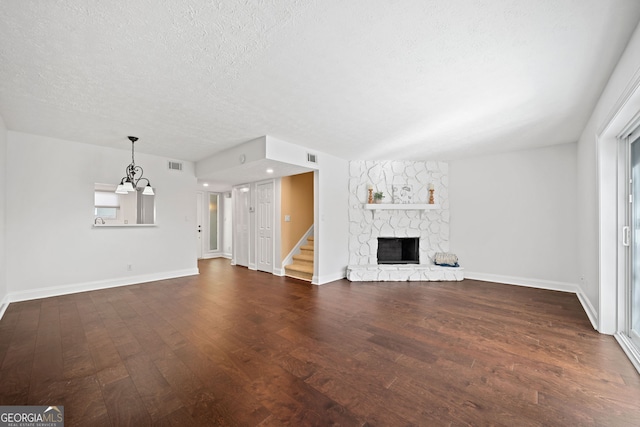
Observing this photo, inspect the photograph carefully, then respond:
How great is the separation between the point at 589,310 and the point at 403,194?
136 inches

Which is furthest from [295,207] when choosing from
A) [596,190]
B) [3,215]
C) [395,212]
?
[596,190]

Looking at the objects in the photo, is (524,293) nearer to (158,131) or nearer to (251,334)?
(251,334)

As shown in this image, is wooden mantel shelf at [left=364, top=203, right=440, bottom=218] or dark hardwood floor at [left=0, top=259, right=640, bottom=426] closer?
dark hardwood floor at [left=0, top=259, right=640, bottom=426]

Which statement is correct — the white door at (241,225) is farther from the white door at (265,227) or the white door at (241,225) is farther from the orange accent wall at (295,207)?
the orange accent wall at (295,207)

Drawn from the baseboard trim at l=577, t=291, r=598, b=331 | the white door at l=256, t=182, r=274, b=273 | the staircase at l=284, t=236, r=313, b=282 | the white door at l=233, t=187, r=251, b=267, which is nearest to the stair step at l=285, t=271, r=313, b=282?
the staircase at l=284, t=236, r=313, b=282

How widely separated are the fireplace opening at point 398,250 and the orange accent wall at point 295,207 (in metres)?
1.94

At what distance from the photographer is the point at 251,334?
2928 millimetres

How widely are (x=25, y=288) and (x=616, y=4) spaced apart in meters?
7.33

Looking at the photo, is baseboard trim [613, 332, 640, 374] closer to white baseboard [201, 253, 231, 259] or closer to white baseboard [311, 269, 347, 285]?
white baseboard [311, 269, 347, 285]

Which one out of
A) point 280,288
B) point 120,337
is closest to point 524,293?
point 280,288

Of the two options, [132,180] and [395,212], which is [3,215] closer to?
[132,180]

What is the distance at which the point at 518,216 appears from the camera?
17.1 ft

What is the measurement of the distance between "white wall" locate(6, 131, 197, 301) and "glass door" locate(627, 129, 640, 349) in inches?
277

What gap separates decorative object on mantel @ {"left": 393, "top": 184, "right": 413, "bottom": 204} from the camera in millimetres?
6008
